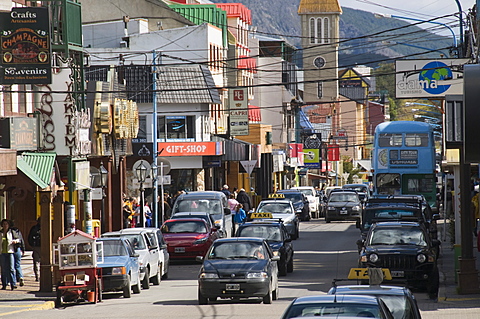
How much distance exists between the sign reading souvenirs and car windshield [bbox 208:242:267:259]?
7930mm

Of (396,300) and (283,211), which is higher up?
(396,300)

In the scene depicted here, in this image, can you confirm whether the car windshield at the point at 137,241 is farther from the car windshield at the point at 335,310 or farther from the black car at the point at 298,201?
the black car at the point at 298,201

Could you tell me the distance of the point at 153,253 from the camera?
2452cm

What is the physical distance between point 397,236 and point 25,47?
38.9ft

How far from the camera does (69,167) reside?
28.4m

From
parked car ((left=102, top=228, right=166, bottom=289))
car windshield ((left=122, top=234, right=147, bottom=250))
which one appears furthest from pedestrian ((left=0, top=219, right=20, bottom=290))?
car windshield ((left=122, top=234, right=147, bottom=250))

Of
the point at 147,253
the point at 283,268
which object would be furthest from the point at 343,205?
the point at 147,253

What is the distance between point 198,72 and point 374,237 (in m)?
32.8

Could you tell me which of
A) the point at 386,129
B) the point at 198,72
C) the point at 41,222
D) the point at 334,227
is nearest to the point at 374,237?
the point at 41,222

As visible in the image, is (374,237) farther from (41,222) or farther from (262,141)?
(262,141)

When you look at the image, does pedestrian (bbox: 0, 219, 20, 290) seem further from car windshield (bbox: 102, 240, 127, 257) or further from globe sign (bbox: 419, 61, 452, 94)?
globe sign (bbox: 419, 61, 452, 94)

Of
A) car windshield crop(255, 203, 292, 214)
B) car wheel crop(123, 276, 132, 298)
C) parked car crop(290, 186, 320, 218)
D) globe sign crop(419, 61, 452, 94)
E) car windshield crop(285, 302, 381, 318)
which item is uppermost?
globe sign crop(419, 61, 452, 94)

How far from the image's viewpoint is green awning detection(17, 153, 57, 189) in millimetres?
23203

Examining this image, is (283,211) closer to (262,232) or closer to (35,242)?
(262,232)
